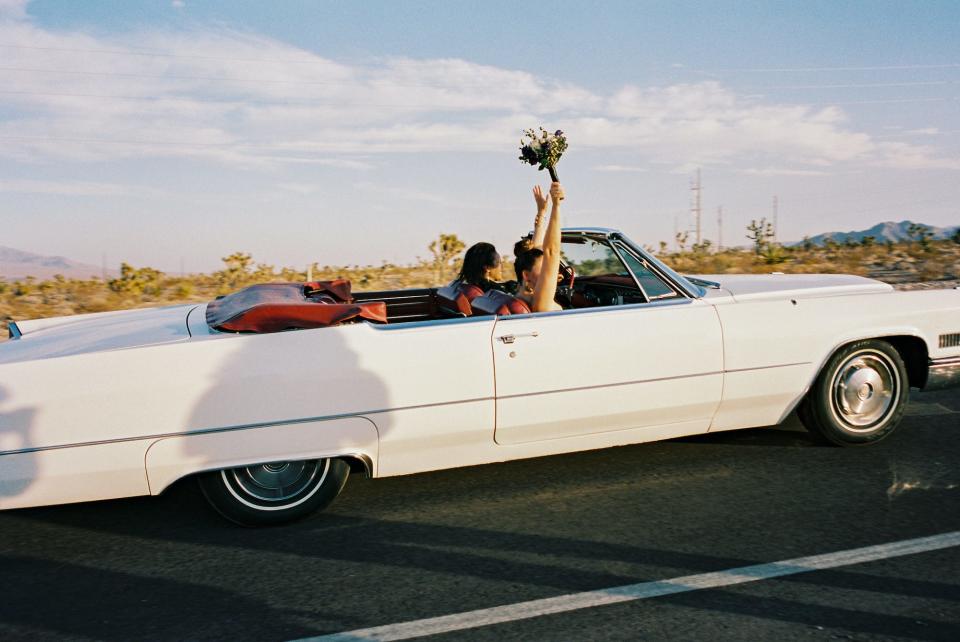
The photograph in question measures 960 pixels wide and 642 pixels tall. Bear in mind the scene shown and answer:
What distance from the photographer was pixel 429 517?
4344 millimetres

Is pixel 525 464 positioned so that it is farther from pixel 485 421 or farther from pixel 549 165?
pixel 549 165

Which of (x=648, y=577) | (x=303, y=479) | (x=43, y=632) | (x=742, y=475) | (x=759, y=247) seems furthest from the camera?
(x=759, y=247)

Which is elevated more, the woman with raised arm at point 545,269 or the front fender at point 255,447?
the woman with raised arm at point 545,269

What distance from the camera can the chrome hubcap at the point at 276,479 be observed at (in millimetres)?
4219

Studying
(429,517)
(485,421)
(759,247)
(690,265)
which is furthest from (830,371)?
(759,247)

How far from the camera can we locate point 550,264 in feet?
16.9

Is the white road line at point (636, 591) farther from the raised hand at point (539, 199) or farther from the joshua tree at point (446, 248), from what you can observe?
the joshua tree at point (446, 248)

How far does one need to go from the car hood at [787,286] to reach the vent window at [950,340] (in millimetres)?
447

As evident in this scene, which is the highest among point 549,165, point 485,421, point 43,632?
point 549,165

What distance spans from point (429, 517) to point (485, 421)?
55 cm

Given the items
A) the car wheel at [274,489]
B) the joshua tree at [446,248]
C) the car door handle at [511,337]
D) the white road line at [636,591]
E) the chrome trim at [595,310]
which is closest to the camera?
the white road line at [636,591]

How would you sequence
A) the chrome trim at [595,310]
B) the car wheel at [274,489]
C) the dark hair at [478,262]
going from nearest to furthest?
the car wheel at [274,489]
the chrome trim at [595,310]
the dark hair at [478,262]

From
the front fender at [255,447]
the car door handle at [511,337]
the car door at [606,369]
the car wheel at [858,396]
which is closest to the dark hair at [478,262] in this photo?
the car door at [606,369]

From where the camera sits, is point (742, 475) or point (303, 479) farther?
point (742, 475)
